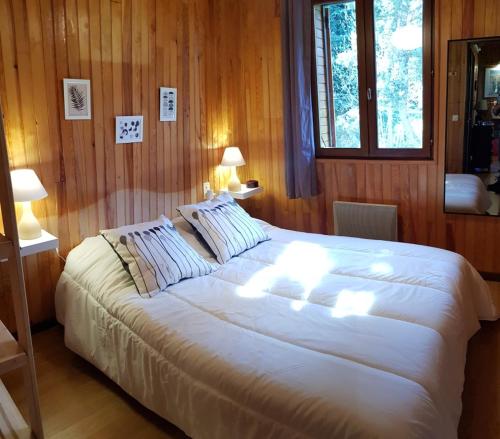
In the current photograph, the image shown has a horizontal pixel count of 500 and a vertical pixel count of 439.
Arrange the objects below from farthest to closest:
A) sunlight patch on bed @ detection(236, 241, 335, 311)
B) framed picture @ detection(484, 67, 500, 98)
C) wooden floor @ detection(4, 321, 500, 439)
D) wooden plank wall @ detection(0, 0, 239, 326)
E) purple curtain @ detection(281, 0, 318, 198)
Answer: purple curtain @ detection(281, 0, 318, 198), framed picture @ detection(484, 67, 500, 98), wooden plank wall @ detection(0, 0, 239, 326), sunlight patch on bed @ detection(236, 241, 335, 311), wooden floor @ detection(4, 321, 500, 439)

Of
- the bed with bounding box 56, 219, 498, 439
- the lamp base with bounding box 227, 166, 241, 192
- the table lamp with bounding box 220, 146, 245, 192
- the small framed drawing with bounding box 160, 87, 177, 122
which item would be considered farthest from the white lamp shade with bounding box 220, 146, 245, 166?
the bed with bounding box 56, 219, 498, 439

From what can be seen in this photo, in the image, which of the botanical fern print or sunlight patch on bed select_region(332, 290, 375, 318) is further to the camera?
the botanical fern print

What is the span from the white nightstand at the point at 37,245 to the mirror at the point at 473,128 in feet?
9.31

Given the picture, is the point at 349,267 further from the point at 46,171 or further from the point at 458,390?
the point at 46,171

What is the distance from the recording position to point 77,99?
9.86 feet

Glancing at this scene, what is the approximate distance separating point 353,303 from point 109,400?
4.40ft

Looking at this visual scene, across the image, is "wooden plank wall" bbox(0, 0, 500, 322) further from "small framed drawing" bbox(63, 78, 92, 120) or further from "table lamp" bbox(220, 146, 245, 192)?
"table lamp" bbox(220, 146, 245, 192)

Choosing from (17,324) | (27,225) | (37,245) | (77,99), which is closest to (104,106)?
(77,99)

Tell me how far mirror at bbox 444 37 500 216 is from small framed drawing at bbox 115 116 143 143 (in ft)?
7.54

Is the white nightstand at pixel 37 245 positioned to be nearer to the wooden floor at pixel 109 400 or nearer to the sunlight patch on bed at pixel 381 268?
the wooden floor at pixel 109 400

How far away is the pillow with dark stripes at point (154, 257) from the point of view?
8.30 ft

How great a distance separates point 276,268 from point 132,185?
133 cm

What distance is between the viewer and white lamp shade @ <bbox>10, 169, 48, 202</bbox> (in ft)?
8.47

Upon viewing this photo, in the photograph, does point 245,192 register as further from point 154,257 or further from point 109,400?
point 109,400
